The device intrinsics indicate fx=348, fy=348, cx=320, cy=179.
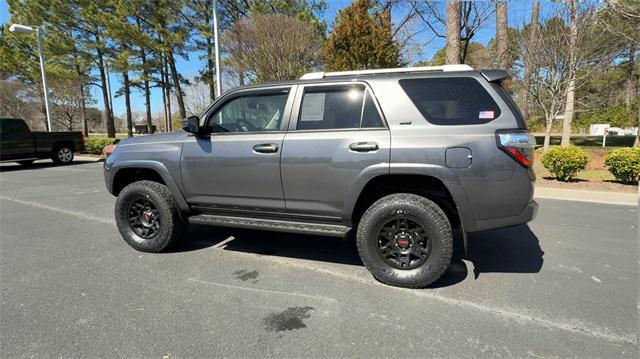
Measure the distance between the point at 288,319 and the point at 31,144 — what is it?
14.6 meters

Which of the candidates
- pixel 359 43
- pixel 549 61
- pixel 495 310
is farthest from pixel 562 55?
pixel 495 310

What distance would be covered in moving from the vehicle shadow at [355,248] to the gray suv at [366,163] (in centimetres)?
46

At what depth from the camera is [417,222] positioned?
3080 mm

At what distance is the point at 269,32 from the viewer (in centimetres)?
1479

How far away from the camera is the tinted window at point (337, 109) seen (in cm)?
328

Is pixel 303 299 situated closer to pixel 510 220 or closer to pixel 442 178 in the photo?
pixel 442 178

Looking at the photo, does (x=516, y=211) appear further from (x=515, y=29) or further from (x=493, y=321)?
(x=515, y=29)

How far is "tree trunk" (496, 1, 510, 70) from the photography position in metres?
14.0

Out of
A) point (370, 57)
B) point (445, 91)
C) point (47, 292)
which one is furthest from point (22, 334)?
point (370, 57)

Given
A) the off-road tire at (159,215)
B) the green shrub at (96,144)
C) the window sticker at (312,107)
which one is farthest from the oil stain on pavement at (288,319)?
the green shrub at (96,144)

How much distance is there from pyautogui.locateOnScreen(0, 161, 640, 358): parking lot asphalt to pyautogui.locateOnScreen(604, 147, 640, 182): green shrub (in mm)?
3681

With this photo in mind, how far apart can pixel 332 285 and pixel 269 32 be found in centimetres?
1380

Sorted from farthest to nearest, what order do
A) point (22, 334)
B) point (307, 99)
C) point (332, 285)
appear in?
1. point (307, 99)
2. point (332, 285)
3. point (22, 334)

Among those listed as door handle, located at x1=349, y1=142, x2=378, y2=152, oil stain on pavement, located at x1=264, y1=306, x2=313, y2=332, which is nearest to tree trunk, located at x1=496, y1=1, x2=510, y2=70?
door handle, located at x1=349, y1=142, x2=378, y2=152
